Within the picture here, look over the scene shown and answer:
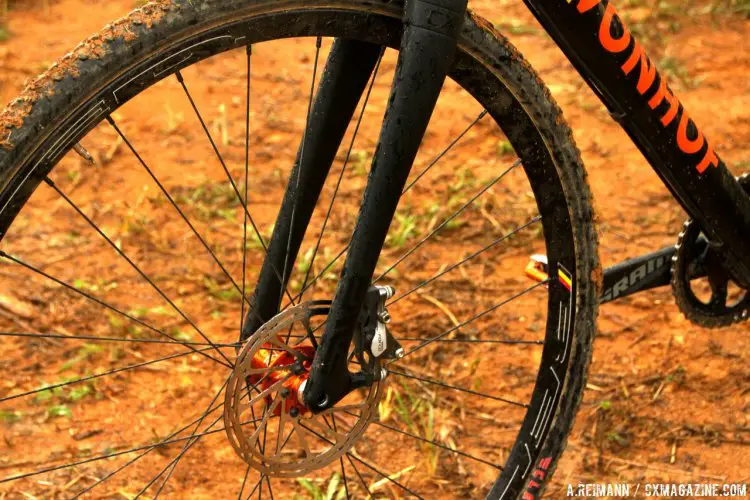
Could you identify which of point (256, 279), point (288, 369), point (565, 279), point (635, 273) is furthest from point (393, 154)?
point (256, 279)

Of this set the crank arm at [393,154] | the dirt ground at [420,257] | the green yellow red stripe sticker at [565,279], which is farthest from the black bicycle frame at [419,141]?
the dirt ground at [420,257]

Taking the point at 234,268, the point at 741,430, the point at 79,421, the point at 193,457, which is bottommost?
the point at 741,430

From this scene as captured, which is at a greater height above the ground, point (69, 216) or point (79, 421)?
point (69, 216)

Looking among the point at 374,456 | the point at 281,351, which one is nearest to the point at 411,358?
the point at 374,456

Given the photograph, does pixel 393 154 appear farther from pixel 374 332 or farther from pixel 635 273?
pixel 635 273

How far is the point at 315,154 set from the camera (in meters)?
1.88

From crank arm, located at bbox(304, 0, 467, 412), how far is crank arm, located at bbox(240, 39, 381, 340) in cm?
20

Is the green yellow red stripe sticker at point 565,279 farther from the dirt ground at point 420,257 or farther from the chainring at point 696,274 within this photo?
the dirt ground at point 420,257

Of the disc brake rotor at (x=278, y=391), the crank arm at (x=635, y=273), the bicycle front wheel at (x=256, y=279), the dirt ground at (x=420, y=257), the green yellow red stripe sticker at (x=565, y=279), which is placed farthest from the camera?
the dirt ground at (x=420, y=257)

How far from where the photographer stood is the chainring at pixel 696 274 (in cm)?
225

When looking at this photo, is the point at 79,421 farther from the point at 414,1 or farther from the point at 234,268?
the point at 414,1

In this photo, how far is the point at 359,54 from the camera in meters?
1.75

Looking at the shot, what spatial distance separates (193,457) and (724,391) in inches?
58.2

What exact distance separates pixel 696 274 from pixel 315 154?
0.99m
